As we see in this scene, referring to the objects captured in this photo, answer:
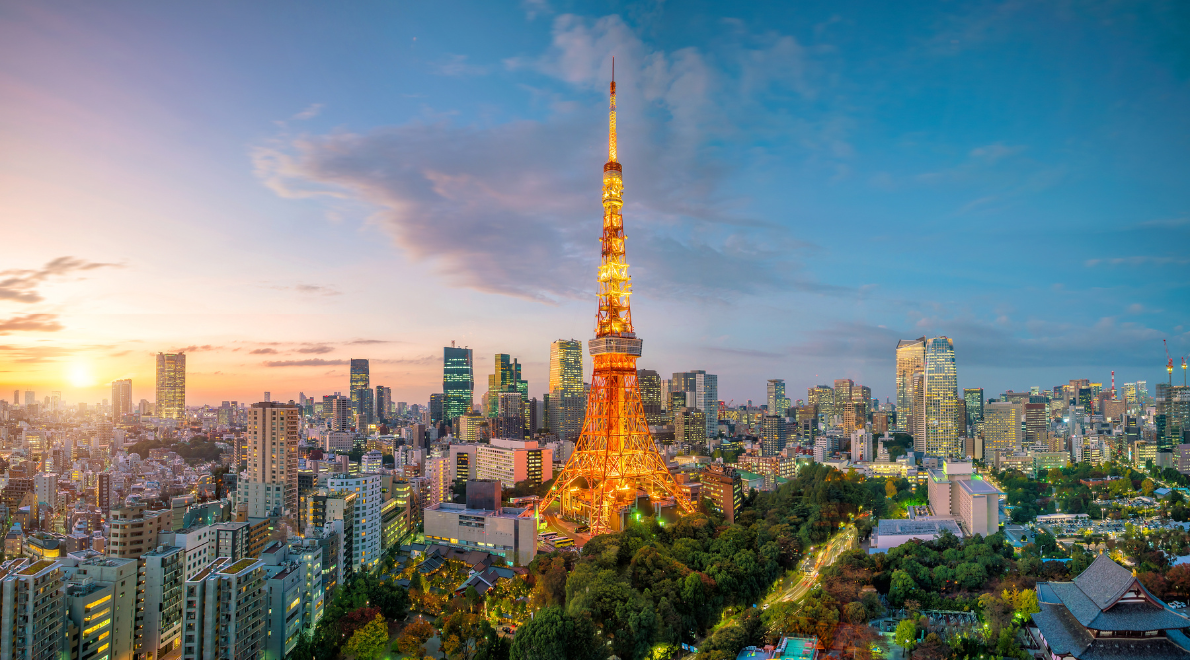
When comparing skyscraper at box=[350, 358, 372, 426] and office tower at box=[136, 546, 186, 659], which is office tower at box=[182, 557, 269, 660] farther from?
skyscraper at box=[350, 358, 372, 426]

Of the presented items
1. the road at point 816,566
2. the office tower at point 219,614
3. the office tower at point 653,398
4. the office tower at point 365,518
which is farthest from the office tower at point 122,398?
the road at point 816,566

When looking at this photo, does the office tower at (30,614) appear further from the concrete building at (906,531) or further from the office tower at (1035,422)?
the office tower at (1035,422)

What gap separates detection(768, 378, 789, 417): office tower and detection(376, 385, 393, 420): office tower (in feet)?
135

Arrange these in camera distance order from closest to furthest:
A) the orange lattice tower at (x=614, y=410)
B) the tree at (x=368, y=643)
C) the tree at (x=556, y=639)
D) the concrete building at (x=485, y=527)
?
the tree at (x=556, y=639) → the tree at (x=368, y=643) → the concrete building at (x=485, y=527) → the orange lattice tower at (x=614, y=410)

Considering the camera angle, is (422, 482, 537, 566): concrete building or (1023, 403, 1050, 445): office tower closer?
(422, 482, 537, 566): concrete building

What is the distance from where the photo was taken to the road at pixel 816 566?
50.9ft

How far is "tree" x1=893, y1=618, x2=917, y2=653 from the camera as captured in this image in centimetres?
1166

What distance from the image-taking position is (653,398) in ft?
190

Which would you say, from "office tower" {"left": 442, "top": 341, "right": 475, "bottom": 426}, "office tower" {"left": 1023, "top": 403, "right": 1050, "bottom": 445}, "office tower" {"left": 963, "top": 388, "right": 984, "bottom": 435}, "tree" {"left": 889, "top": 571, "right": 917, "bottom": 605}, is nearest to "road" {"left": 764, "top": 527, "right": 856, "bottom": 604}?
"tree" {"left": 889, "top": 571, "right": 917, "bottom": 605}

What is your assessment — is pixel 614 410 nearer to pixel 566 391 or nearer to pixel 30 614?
pixel 30 614

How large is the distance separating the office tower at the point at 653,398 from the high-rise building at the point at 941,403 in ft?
59.7

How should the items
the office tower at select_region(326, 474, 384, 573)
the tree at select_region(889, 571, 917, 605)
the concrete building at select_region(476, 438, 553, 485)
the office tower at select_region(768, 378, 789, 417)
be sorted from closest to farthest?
the tree at select_region(889, 571, 917, 605) → the office tower at select_region(326, 474, 384, 573) → the concrete building at select_region(476, 438, 553, 485) → the office tower at select_region(768, 378, 789, 417)

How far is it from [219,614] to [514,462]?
63.7 feet

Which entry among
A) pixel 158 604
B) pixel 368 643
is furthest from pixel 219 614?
pixel 158 604
